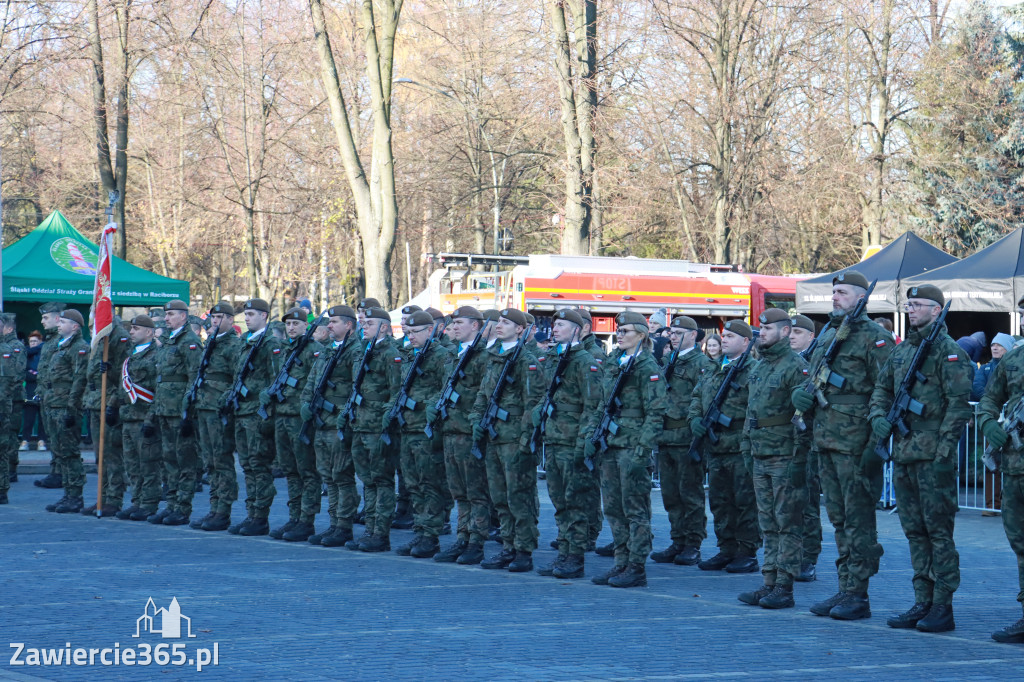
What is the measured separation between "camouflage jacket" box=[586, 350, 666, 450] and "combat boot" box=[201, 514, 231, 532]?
4.34 metres

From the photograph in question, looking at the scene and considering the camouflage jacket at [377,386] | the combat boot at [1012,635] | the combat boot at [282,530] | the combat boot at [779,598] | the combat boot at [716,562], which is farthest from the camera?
the combat boot at [282,530]

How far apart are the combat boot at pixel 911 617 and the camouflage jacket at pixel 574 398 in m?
2.69

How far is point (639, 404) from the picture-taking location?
8.98 metres

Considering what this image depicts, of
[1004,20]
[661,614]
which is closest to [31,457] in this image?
[661,614]

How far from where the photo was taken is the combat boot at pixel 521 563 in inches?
378

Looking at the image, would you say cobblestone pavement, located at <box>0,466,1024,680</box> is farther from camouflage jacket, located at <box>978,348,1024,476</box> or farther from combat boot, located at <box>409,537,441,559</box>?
camouflage jacket, located at <box>978,348,1024,476</box>

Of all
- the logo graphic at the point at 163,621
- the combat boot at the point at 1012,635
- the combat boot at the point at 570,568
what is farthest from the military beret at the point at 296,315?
the combat boot at the point at 1012,635

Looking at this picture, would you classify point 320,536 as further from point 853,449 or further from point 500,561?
point 853,449

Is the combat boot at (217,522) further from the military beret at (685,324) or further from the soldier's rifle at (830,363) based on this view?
the soldier's rifle at (830,363)

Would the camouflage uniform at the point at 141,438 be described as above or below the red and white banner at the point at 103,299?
below

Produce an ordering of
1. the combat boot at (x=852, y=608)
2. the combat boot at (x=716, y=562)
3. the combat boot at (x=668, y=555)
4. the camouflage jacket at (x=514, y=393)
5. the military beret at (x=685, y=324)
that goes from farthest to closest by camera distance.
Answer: the military beret at (x=685, y=324) → the combat boot at (x=668, y=555) → the combat boot at (x=716, y=562) → the camouflage jacket at (x=514, y=393) → the combat boot at (x=852, y=608)

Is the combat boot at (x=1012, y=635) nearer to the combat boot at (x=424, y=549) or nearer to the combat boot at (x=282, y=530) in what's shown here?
the combat boot at (x=424, y=549)

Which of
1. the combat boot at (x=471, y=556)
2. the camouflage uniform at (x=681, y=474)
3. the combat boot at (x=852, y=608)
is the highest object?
the camouflage uniform at (x=681, y=474)

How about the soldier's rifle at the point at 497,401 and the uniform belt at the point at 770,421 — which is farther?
the soldier's rifle at the point at 497,401
